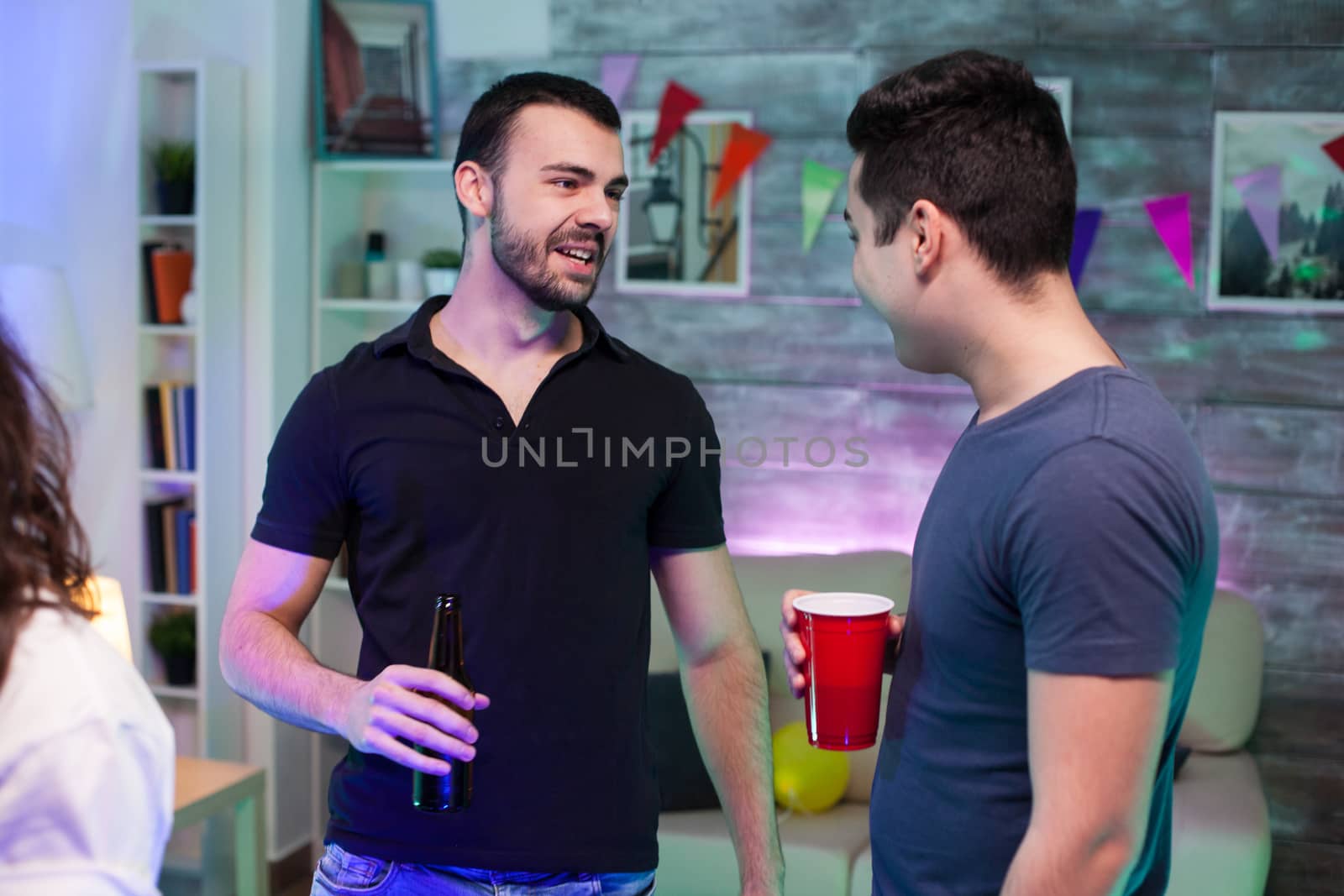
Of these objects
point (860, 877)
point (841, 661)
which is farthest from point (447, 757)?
point (860, 877)

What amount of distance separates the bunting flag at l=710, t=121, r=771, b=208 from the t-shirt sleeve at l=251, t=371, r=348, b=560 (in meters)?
2.24

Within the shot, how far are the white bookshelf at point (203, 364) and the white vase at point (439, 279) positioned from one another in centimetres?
53

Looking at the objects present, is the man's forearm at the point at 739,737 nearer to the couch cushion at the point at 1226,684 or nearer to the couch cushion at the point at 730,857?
the couch cushion at the point at 730,857

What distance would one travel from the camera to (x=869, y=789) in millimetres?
3164

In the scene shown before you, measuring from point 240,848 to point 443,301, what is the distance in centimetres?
189

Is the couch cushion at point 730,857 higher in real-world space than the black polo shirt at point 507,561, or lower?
lower

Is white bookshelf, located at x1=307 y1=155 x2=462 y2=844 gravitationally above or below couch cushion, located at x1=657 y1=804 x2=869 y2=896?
above

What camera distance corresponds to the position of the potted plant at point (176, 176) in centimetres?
345

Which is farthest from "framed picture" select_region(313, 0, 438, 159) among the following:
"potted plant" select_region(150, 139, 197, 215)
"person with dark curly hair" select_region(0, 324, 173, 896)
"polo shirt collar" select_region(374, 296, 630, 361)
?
"person with dark curly hair" select_region(0, 324, 173, 896)

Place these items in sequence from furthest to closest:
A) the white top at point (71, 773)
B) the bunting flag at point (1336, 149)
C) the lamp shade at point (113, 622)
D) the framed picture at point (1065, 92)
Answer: the framed picture at point (1065, 92) < the bunting flag at point (1336, 149) < the lamp shade at point (113, 622) < the white top at point (71, 773)

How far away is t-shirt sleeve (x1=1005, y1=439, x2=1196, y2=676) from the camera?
0.95 meters

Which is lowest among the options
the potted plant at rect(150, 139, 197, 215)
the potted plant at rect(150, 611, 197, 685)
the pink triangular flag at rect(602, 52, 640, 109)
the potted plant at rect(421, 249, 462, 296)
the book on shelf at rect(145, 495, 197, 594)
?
the potted plant at rect(150, 611, 197, 685)

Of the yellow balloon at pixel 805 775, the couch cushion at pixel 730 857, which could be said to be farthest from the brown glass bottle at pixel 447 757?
the yellow balloon at pixel 805 775

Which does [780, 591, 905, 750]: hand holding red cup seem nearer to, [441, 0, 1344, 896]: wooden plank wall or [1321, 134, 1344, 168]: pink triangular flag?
[441, 0, 1344, 896]: wooden plank wall
